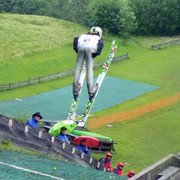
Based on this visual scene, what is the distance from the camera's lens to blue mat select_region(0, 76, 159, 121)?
130ft

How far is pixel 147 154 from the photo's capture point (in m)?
30.7

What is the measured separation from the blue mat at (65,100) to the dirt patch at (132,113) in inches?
79.5

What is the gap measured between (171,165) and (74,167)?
12.4 feet

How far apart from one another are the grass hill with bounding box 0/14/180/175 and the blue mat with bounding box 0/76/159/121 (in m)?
1.38

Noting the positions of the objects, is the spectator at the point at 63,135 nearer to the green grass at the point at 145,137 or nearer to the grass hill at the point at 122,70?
the green grass at the point at 145,137

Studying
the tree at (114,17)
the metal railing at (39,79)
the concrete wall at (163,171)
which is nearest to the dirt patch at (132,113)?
the metal railing at (39,79)

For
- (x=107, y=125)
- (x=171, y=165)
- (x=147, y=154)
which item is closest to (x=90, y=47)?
(x=171, y=165)

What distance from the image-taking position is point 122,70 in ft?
200

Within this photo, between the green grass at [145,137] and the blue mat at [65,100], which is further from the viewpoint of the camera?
the blue mat at [65,100]

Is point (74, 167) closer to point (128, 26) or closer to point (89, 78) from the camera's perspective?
point (89, 78)

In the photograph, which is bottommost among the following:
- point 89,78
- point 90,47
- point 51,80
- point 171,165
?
point 51,80

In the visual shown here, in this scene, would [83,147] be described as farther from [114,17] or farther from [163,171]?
[114,17]

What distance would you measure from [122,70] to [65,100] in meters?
17.7

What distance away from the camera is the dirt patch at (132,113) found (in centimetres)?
3882
